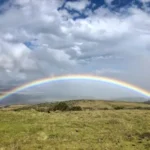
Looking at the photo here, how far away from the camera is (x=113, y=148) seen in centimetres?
2294

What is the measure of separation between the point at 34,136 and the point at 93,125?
833 centimetres

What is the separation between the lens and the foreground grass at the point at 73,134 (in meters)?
24.0

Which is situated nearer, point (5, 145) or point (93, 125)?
point (5, 145)

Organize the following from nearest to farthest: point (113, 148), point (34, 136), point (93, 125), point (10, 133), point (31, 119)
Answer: point (113, 148), point (34, 136), point (10, 133), point (93, 125), point (31, 119)

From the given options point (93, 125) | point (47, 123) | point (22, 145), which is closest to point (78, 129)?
point (93, 125)

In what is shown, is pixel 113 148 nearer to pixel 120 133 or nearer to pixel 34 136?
pixel 120 133

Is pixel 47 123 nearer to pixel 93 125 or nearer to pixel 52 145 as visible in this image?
pixel 93 125

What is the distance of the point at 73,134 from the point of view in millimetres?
28375

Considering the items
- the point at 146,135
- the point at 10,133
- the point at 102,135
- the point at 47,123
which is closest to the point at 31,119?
the point at 47,123

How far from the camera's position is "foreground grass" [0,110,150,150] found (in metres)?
24.0

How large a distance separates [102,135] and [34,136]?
642 centimetres

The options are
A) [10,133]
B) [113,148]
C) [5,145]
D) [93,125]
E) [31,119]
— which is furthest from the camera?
[31,119]

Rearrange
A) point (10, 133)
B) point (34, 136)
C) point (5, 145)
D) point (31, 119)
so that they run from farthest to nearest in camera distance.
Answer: point (31, 119) < point (10, 133) < point (34, 136) < point (5, 145)

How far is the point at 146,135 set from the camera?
28.0m
